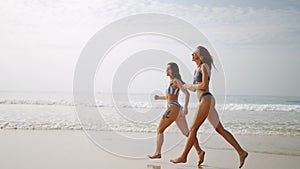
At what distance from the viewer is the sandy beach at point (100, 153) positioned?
625cm

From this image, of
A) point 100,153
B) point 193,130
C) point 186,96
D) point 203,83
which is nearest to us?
point 203,83

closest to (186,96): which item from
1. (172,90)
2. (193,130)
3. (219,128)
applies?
(172,90)

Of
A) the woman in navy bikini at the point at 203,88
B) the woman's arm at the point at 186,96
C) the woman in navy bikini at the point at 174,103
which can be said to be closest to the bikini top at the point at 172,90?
the woman in navy bikini at the point at 174,103

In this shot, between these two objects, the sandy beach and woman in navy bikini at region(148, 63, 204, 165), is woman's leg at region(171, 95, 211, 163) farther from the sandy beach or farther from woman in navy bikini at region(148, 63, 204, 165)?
the sandy beach

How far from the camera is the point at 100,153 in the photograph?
7.39m

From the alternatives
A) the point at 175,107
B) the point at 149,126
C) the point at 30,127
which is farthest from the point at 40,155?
the point at 149,126

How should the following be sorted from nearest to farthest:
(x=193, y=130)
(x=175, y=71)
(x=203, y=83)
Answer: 1. (x=203, y=83)
2. (x=193, y=130)
3. (x=175, y=71)

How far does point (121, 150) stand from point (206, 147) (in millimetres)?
2485

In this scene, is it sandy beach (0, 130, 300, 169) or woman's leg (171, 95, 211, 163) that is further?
sandy beach (0, 130, 300, 169)

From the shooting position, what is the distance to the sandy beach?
625 centimetres

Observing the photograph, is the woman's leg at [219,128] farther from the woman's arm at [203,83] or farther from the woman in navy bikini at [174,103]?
the woman in navy bikini at [174,103]

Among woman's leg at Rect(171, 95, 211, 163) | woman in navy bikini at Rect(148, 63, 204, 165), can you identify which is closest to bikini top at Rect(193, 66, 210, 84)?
woman's leg at Rect(171, 95, 211, 163)

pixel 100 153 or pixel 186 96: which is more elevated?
pixel 186 96

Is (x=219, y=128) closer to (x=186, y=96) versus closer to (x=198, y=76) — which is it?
(x=186, y=96)
